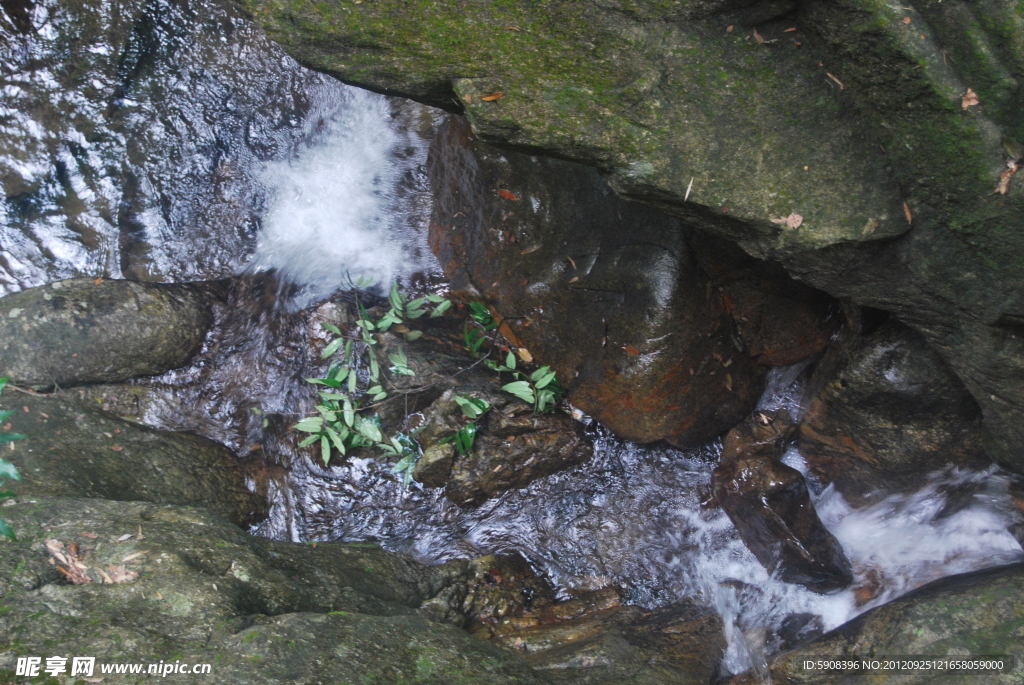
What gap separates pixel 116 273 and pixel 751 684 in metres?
5.68

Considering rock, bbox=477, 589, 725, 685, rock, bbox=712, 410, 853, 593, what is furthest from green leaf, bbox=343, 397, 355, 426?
rock, bbox=712, 410, 853, 593

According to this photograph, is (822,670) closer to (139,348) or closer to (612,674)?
(612,674)

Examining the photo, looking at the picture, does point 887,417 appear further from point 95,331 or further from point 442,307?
point 95,331

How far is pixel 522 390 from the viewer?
471cm

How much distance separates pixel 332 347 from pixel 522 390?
1.59 meters

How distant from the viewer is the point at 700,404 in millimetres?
4285

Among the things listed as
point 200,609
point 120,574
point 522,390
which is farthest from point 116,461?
point 522,390

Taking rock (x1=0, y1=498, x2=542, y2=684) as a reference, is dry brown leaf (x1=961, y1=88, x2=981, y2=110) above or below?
above

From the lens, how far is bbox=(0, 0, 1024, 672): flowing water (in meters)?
4.43

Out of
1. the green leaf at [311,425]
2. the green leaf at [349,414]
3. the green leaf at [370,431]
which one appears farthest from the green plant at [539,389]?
the green leaf at [311,425]

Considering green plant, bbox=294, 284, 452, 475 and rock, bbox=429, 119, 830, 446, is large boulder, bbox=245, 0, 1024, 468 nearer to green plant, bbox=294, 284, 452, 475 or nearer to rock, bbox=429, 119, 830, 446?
rock, bbox=429, 119, 830, 446

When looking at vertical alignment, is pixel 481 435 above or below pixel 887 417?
above

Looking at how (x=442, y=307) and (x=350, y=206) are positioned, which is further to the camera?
(x=350, y=206)

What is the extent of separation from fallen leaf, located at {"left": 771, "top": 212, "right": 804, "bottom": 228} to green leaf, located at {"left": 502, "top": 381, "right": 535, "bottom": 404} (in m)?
2.34
